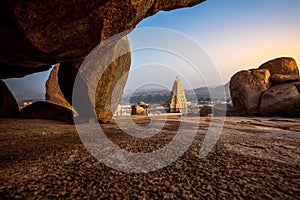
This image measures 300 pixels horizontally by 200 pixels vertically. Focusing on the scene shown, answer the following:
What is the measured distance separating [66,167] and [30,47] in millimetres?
3076

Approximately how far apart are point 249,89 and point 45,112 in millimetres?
12503

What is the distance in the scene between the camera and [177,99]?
80.9ft

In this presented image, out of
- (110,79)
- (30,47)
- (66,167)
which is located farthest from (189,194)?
(110,79)

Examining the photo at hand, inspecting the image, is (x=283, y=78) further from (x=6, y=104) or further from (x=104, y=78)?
(x=6, y=104)

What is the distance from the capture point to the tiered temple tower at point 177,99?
24212 millimetres

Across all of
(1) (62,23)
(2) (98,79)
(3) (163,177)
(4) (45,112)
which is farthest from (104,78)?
(3) (163,177)

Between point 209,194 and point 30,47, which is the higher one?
point 30,47

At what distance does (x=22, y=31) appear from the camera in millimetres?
2934

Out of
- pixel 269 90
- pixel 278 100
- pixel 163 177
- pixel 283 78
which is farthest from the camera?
pixel 283 78

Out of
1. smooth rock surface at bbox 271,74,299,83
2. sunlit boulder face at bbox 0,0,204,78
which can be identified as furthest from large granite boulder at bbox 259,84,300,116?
sunlit boulder face at bbox 0,0,204,78

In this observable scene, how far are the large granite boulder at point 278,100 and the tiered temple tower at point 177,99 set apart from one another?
1396 centimetres

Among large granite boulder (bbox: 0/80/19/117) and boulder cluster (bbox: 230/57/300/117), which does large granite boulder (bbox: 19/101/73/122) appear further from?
boulder cluster (bbox: 230/57/300/117)

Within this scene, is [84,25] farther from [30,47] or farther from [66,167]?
[66,167]

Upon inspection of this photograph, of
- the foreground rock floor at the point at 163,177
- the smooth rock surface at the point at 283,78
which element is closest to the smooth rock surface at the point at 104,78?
the foreground rock floor at the point at 163,177
